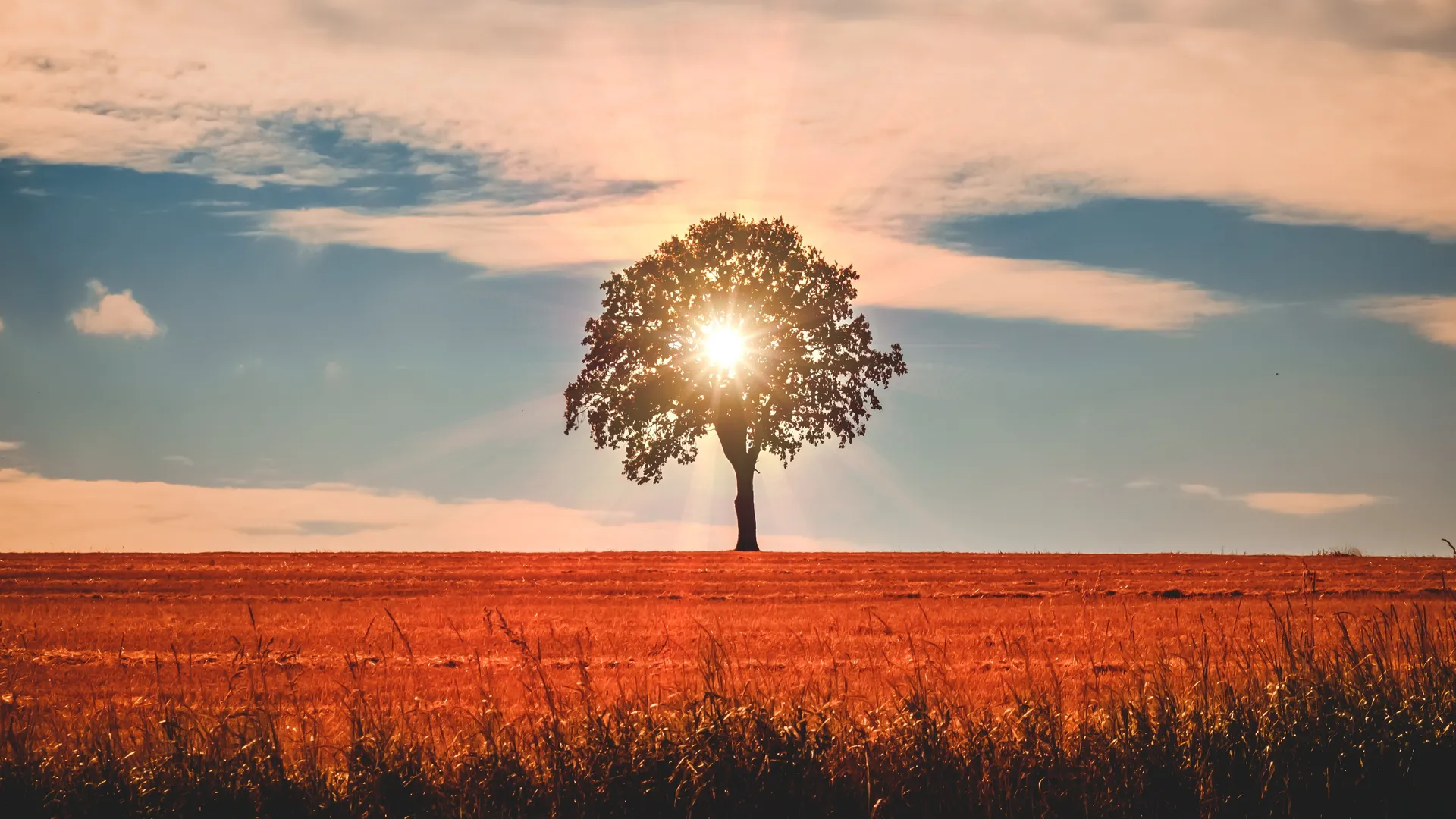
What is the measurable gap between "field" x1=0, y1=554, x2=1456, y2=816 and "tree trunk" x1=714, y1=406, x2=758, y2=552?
23715 mm

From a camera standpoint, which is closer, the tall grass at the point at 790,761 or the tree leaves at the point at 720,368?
the tall grass at the point at 790,761

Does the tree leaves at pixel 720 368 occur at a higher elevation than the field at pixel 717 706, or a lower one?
higher

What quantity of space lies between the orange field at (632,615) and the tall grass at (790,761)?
762 millimetres

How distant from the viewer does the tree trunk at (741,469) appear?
51969mm

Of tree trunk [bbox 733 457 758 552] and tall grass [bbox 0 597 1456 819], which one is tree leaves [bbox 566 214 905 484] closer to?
tree trunk [bbox 733 457 758 552]

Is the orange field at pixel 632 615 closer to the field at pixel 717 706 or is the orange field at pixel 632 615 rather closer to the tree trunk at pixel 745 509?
the field at pixel 717 706

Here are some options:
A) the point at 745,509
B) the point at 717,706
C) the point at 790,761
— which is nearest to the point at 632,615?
the point at 717,706

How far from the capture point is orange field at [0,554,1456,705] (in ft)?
54.6

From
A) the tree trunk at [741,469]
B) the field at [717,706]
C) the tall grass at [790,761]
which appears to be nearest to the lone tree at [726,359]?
the tree trunk at [741,469]

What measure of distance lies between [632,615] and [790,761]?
16174 mm

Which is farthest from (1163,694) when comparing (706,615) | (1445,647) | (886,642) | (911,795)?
(706,615)

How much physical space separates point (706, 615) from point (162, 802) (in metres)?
15.9

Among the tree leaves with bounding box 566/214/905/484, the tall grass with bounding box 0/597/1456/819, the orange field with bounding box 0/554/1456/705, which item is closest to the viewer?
the tall grass with bounding box 0/597/1456/819

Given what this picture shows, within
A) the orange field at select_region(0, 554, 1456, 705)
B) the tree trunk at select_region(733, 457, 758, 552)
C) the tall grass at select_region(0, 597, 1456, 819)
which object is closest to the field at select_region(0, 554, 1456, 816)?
the tall grass at select_region(0, 597, 1456, 819)
